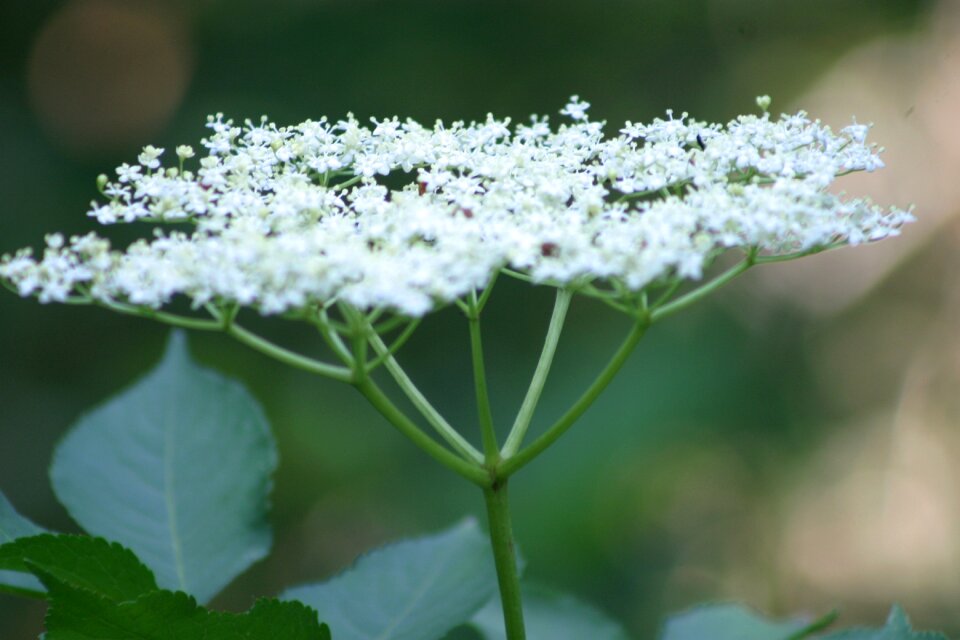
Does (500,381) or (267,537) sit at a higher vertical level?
(500,381)

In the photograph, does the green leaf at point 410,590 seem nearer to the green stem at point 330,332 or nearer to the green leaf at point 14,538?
the green leaf at point 14,538

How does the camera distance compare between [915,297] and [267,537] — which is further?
[915,297]

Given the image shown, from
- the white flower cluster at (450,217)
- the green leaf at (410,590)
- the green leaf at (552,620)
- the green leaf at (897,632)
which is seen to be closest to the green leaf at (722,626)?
the green leaf at (552,620)

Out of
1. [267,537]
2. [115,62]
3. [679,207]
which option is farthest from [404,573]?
[115,62]

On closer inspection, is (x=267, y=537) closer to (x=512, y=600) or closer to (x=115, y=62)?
(x=512, y=600)

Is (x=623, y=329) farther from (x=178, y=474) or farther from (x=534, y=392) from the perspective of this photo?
(x=534, y=392)

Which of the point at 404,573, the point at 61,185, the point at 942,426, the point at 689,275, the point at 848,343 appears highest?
the point at 61,185

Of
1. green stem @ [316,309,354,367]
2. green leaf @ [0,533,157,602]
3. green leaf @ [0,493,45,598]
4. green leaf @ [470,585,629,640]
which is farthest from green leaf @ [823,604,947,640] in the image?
green leaf @ [0,493,45,598]
